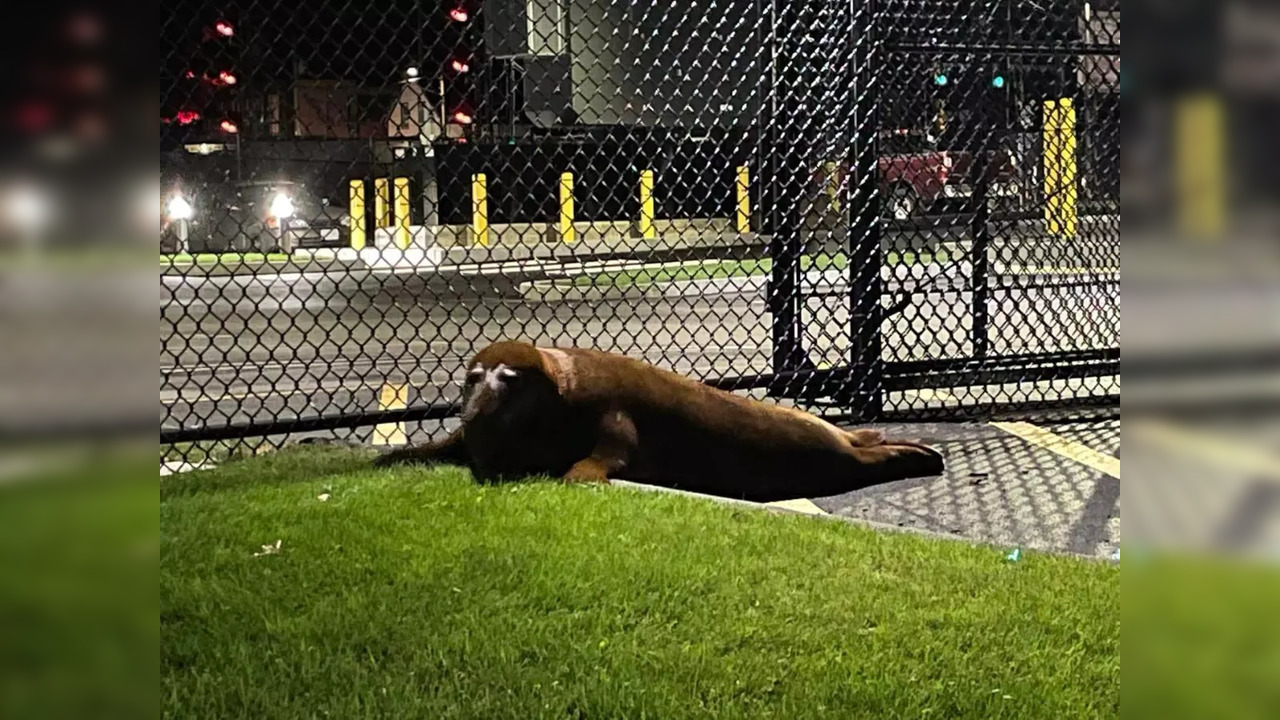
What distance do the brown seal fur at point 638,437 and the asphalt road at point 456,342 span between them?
3.39 feet

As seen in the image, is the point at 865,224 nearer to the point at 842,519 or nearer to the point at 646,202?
the point at 842,519

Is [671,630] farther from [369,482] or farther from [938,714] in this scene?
[369,482]

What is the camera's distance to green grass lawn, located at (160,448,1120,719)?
2.18 metres

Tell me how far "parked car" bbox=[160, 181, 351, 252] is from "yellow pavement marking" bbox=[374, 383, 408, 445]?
1036mm

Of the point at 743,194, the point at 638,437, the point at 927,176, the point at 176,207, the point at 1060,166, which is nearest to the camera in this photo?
the point at 638,437

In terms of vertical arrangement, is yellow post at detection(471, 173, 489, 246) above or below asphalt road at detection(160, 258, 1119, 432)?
above

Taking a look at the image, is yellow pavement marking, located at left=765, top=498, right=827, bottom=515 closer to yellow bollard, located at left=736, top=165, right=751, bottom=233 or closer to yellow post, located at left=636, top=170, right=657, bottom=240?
yellow bollard, located at left=736, top=165, right=751, bottom=233

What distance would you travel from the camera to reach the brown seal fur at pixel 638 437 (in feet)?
13.0

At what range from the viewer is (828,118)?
18.1 feet
